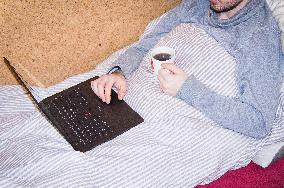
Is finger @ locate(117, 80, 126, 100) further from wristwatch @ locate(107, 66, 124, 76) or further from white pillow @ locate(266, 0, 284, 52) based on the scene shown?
white pillow @ locate(266, 0, 284, 52)

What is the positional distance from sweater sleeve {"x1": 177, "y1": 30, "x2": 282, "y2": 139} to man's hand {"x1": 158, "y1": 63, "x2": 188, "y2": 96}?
0.02m

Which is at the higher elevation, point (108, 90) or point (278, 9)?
point (278, 9)

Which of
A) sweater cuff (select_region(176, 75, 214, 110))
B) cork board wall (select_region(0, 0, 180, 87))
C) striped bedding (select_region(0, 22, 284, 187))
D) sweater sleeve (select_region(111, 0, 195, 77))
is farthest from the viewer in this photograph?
sweater sleeve (select_region(111, 0, 195, 77))

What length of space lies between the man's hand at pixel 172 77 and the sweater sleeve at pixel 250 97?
0.02 meters

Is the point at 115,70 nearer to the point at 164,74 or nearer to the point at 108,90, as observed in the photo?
the point at 108,90

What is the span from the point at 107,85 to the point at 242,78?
20.3 inches

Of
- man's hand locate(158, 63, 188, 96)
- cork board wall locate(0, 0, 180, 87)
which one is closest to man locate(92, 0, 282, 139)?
man's hand locate(158, 63, 188, 96)

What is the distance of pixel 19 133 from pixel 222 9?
922 mm

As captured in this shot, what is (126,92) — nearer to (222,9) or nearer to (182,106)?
(182,106)

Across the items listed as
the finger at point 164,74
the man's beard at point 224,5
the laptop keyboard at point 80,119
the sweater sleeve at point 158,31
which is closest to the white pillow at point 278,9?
the man's beard at point 224,5

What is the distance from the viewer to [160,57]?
1.29 metres

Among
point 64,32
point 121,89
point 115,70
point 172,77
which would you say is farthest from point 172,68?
point 64,32

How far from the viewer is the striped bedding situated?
3.43 ft

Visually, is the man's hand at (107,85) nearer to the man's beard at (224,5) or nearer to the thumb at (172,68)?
the thumb at (172,68)
